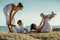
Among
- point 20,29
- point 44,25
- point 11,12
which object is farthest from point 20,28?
point 44,25

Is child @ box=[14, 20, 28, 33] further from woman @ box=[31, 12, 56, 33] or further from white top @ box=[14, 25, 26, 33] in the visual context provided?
woman @ box=[31, 12, 56, 33]

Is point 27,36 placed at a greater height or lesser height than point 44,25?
lesser

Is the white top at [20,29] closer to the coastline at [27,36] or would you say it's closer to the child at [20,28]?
the child at [20,28]

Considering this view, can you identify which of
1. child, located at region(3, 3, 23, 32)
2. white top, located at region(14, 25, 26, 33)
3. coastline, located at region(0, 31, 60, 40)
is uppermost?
child, located at region(3, 3, 23, 32)

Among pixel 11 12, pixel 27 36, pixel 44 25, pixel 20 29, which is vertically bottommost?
pixel 27 36

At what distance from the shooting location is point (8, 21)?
9055 mm

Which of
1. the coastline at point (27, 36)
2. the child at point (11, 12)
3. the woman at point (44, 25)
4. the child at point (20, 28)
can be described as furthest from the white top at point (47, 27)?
the child at point (11, 12)

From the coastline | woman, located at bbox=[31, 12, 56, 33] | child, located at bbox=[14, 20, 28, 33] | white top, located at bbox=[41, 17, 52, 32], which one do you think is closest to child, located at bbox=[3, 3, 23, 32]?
child, located at bbox=[14, 20, 28, 33]

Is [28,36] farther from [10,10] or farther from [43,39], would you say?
[10,10]

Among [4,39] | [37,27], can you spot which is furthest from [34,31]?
[4,39]

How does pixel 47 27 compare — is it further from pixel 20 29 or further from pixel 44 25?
pixel 20 29

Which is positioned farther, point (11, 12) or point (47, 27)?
point (47, 27)

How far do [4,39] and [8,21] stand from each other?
1259mm

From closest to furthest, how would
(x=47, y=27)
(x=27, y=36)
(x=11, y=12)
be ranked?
1. (x=27, y=36)
2. (x=11, y=12)
3. (x=47, y=27)
